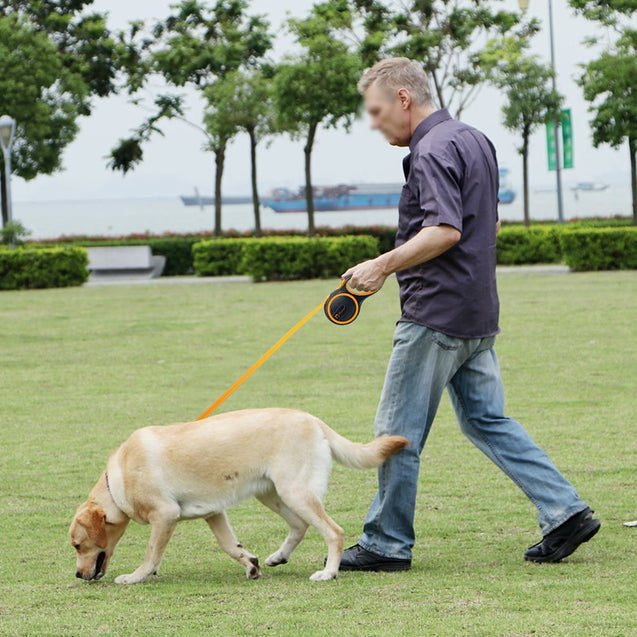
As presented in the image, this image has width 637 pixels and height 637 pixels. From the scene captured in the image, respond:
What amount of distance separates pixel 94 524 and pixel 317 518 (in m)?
0.93

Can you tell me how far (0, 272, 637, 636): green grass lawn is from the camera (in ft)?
12.1

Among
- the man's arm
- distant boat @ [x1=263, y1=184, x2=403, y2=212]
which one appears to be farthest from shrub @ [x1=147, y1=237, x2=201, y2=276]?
distant boat @ [x1=263, y1=184, x2=403, y2=212]

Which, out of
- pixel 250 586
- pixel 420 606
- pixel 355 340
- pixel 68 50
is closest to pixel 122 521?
pixel 250 586

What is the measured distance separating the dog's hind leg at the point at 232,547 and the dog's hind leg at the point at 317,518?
253mm

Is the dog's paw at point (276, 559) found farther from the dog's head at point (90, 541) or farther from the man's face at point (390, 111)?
the man's face at point (390, 111)

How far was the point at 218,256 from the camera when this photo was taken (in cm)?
2664

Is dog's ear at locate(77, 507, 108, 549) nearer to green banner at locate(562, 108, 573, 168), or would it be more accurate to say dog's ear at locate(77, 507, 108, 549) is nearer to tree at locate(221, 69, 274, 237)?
tree at locate(221, 69, 274, 237)

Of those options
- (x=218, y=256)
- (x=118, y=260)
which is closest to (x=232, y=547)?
(x=218, y=256)

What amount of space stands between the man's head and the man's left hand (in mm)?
651

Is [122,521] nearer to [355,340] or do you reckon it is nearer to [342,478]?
[342,478]

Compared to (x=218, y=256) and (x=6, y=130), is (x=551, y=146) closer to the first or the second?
(x=218, y=256)

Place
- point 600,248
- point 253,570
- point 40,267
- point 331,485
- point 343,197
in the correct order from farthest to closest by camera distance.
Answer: point 343,197
point 40,267
point 600,248
point 331,485
point 253,570

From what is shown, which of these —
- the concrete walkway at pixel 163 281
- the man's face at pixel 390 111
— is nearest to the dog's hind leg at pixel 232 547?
the man's face at pixel 390 111

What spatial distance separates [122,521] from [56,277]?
67.3 ft
